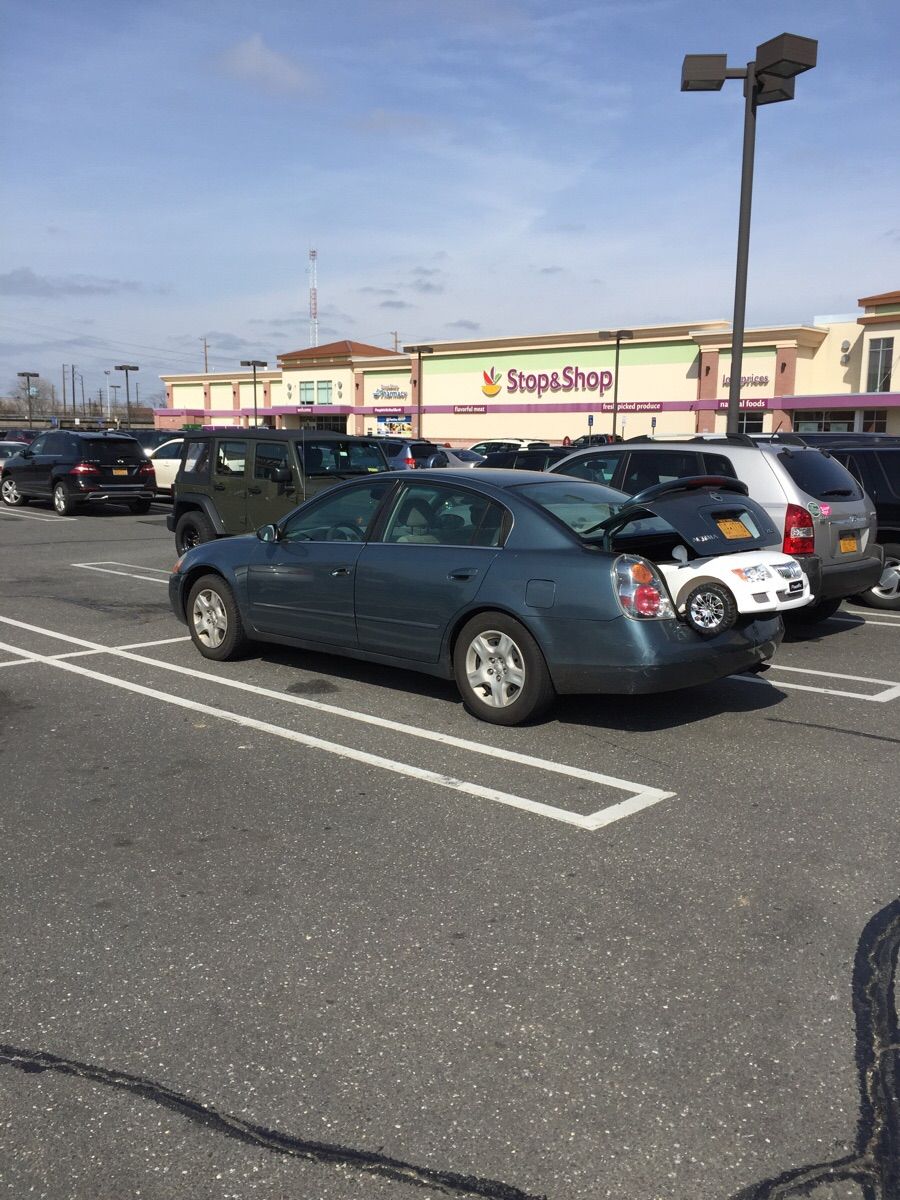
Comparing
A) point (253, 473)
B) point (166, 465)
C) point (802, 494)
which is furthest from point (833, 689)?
point (166, 465)

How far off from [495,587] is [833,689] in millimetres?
2793

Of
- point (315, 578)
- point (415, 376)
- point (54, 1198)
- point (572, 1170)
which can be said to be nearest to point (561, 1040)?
point (572, 1170)

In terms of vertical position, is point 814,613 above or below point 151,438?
below

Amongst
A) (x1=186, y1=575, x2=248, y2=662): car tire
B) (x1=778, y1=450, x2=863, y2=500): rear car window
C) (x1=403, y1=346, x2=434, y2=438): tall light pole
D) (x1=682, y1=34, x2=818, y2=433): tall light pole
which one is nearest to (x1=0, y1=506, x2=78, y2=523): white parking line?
(x1=186, y1=575, x2=248, y2=662): car tire

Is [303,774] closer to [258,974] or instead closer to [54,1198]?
[258,974]

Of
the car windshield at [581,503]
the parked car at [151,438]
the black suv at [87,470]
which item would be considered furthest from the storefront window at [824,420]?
the car windshield at [581,503]

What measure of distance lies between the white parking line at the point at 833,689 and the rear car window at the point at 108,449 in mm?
16859

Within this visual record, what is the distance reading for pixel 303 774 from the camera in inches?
204

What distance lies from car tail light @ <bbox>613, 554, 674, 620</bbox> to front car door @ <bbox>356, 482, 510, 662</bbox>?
835mm

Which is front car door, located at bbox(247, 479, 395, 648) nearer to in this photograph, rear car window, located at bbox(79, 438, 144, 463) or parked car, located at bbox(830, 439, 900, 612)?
parked car, located at bbox(830, 439, 900, 612)

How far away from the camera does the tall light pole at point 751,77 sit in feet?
37.4

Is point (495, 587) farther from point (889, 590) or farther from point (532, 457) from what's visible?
point (532, 457)

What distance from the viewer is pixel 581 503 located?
6387 mm

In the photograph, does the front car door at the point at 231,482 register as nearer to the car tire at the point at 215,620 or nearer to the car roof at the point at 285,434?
the car roof at the point at 285,434
